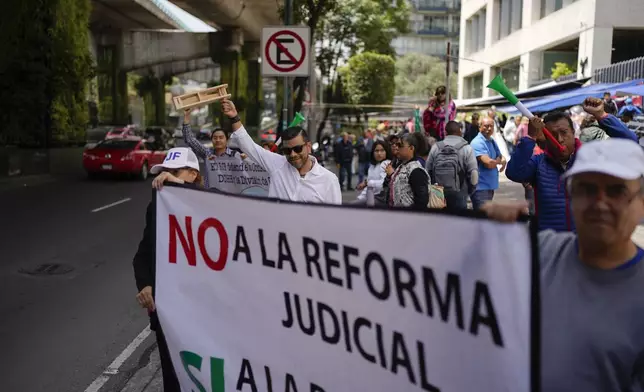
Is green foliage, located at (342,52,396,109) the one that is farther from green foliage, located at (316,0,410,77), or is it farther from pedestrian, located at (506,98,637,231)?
pedestrian, located at (506,98,637,231)

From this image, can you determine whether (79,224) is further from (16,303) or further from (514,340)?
(514,340)

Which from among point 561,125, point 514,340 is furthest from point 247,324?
point 561,125

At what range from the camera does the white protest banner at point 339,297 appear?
2.07 m

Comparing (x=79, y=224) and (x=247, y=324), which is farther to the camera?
(x=79, y=224)

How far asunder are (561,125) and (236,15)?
35.4m

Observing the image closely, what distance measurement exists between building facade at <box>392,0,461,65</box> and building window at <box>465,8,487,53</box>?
49.7 m

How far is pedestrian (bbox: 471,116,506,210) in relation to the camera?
775 cm

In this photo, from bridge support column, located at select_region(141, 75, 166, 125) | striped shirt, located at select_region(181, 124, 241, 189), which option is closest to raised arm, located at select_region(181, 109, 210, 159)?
striped shirt, located at select_region(181, 124, 241, 189)

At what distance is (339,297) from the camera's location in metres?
2.51

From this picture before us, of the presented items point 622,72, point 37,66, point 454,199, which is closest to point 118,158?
point 37,66

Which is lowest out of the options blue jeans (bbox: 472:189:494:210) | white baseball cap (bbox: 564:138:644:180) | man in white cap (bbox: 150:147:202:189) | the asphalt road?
the asphalt road

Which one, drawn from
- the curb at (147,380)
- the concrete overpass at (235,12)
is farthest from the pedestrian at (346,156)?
the curb at (147,380)

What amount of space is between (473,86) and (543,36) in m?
18.3

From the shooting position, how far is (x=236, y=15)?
37406 millimetres
